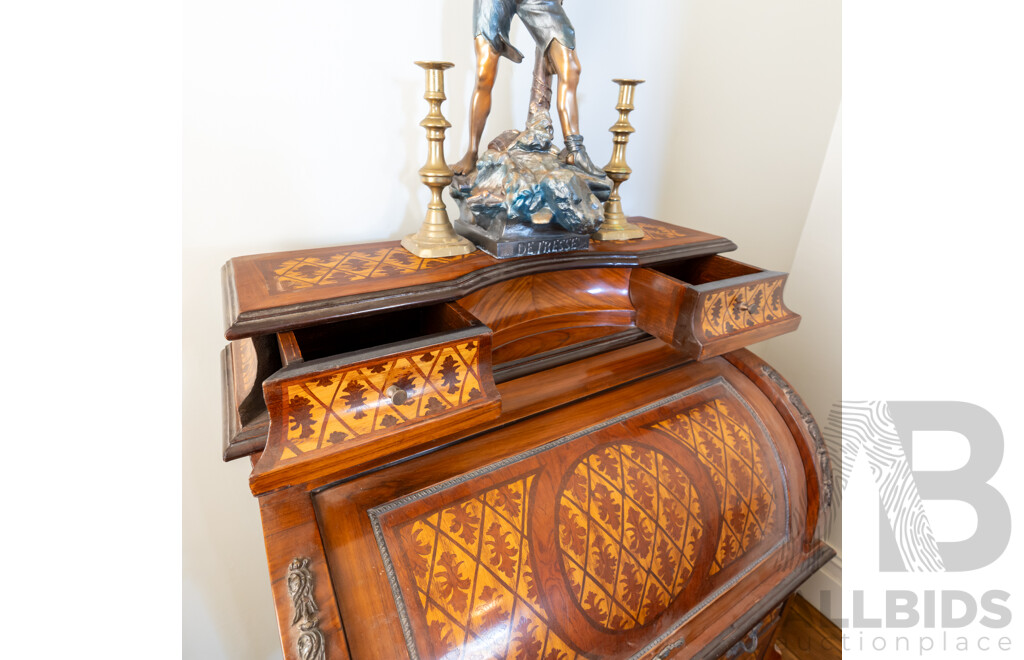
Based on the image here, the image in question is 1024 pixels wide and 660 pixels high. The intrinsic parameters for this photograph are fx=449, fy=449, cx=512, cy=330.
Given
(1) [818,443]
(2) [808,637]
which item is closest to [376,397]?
(1) [818,443]

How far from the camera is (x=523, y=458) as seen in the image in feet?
2.22

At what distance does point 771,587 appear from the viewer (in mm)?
783

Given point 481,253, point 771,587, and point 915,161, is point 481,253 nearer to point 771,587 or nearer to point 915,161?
point 771,587

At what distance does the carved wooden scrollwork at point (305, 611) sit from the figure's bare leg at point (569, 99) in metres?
0.80

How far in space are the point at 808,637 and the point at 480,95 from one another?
63.7 inches

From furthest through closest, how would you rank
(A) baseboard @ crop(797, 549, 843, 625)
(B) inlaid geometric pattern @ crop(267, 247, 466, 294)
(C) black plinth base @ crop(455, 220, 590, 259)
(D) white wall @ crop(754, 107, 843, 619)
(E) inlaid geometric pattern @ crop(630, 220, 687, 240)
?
1. (A) baseboard @ crop(797, 549, 843, 625)
2. (D) white wall @ crop(754, 107, 843, 619)
3. (E) inlaid geometric pattern @ crop(630, 220, 687, 240)
4. (C) black plinth base @ crop(455, 220, 590, 259)
5. (B) inlaid geometric pattern @ crop(267, 247, 466, 294)

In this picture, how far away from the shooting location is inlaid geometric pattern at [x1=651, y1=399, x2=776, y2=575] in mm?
798

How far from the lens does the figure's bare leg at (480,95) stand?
0.82 meters

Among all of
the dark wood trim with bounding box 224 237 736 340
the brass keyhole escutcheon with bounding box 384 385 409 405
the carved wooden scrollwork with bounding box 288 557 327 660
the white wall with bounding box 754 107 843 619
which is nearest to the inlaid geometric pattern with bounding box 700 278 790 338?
the dark wood trim with bounding box 224 237 736 340

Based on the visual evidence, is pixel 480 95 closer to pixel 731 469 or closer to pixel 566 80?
pixel 566 80

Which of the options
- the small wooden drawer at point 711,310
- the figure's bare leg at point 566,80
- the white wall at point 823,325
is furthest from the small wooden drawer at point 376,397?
the white wall at point 823,325

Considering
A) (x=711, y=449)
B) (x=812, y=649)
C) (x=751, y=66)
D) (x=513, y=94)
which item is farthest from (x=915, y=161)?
(x=812, y=649)

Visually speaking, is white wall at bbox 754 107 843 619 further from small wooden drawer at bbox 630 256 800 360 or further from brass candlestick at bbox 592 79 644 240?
brass candlestick at bbox 592 79 644 240

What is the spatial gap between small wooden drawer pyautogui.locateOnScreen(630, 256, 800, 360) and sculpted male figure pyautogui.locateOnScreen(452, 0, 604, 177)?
0.27m
